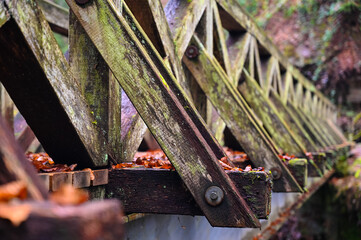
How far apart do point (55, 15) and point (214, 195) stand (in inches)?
144

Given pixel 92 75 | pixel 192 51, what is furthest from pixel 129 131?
pixel 192 51

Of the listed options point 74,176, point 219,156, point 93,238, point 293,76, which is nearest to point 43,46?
point 74,176

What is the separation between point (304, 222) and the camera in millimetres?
10703

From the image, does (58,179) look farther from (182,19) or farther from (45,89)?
(182,19)

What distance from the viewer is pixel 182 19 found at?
10.8 ft

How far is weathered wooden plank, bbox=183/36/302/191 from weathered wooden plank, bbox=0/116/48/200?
245cm

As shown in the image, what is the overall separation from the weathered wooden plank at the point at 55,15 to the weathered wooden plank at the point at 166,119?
9.76 ft

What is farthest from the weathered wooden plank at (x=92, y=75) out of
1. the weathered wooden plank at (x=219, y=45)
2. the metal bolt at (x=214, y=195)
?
the weathered wooden plank at (x=219, y=45)

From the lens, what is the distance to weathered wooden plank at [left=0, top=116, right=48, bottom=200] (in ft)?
3.23

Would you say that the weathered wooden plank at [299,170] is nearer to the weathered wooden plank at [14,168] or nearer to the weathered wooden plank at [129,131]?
the weathered wooden plank at [129,131]

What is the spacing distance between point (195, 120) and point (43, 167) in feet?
2.58

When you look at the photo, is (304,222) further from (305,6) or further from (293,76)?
(305,6)

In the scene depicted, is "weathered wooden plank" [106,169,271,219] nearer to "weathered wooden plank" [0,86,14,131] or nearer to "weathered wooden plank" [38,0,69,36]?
"weathered wooden plank" [0,86,14,131]

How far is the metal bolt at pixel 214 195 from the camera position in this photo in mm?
2080
